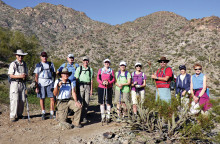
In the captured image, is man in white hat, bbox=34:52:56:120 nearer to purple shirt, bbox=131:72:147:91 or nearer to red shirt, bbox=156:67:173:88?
purple shirt, bbox=131:72:147:91

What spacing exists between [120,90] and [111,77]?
494mm

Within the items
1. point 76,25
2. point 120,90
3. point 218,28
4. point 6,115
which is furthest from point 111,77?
point 76,25

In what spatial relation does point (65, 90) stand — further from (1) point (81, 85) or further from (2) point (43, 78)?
(2) point (43, 78)

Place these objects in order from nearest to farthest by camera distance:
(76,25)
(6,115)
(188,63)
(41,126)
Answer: (41,126) → (6,115) → (188,63) → (76,25)

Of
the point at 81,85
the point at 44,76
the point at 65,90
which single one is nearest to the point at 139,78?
the point at 81,85

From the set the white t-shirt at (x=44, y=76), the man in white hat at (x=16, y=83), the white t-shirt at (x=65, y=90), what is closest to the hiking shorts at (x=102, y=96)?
the white t-shirt at (x=65, y=90)

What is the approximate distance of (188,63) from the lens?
29.9 meters

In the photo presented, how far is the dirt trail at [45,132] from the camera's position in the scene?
156 inches

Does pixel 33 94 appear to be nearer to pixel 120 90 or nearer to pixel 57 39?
pixel 120 90

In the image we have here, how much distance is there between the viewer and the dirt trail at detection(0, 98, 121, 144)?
396 cm

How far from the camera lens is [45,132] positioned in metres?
4.41

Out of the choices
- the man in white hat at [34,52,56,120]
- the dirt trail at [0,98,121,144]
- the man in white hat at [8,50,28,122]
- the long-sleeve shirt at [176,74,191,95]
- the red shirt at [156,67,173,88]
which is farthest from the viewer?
the man in white hat at [34,52,56,120]

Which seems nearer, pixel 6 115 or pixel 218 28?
pixel 6 115

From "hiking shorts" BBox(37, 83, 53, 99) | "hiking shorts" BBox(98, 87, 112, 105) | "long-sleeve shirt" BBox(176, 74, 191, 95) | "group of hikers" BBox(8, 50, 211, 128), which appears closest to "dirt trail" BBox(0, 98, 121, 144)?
"group of hikers" BBox(8, 50, 211, 128)
